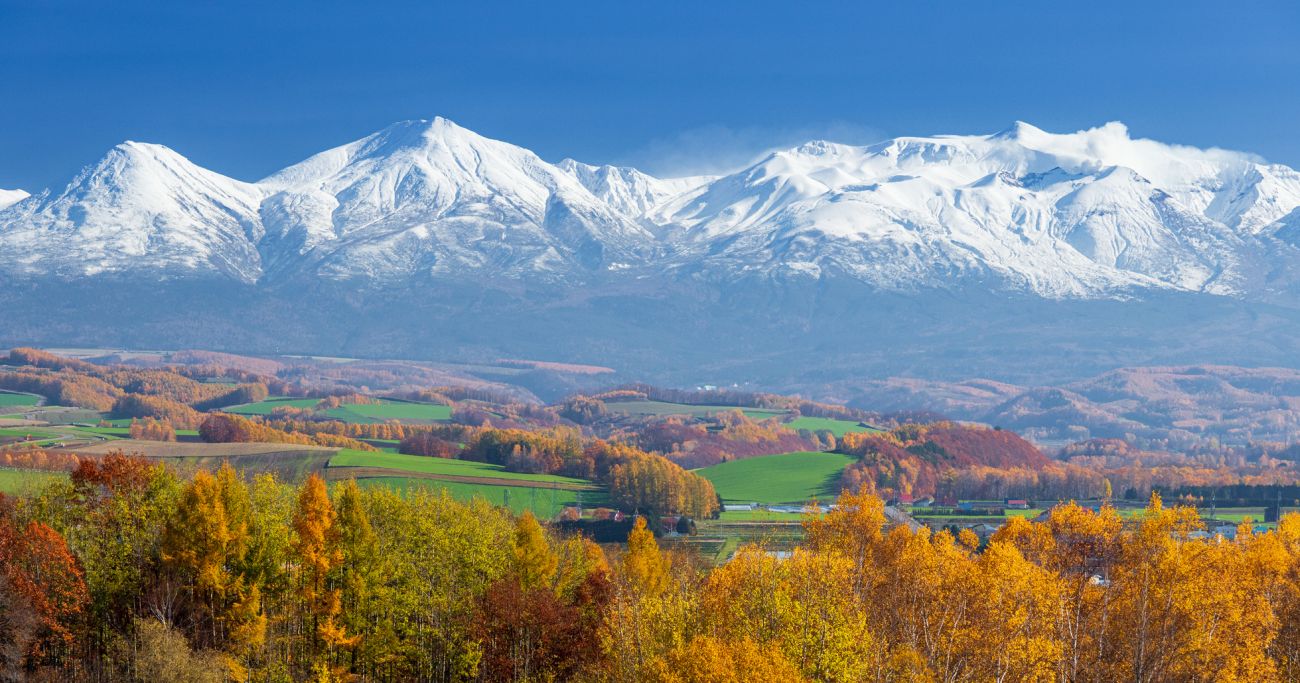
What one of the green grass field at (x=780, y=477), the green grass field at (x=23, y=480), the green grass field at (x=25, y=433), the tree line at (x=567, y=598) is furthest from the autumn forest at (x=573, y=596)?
the green grass field at (x=25, y=433)

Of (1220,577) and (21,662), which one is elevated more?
(1220,577)

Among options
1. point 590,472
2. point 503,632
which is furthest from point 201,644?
point 590,472

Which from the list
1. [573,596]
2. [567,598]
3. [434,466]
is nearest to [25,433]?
[434,466]

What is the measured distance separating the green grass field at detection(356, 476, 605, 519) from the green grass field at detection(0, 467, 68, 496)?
92.9 feet

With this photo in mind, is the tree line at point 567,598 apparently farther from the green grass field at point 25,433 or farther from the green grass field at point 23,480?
the green grass field at point 25,433

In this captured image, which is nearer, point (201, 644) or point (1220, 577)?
point (1220, 577)

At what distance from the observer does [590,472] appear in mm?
164375

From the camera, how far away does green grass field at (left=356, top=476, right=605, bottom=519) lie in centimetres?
13200

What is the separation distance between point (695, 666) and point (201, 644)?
31145 mm

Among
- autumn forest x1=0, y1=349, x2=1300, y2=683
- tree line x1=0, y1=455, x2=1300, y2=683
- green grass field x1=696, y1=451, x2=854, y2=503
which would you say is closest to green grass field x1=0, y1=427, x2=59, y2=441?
green grass field x1=696, y1=451, x2=854, y2=503

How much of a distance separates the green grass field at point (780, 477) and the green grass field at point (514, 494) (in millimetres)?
21696

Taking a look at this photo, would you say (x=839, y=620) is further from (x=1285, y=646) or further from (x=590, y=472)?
(x=590, y=472)

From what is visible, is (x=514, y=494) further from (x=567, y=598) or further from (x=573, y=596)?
(x=573, y=596)

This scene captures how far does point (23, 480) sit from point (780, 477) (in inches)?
3724
